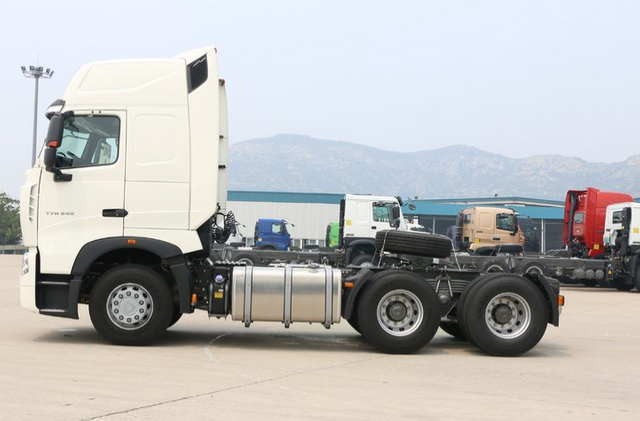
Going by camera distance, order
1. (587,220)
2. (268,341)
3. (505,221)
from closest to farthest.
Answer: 1. (268,341)
2. (587,220)
3. (505,221)

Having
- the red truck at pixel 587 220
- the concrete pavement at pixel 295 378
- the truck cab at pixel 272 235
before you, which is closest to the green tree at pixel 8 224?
the truck cab at pixel 272 235

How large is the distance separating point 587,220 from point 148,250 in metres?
21.2

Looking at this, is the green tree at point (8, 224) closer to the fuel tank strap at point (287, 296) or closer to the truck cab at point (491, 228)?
the truck cab at point (491, 228)

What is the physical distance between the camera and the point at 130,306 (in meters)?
10.4

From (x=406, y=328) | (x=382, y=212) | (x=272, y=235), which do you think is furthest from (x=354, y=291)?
(x=272, y=235)

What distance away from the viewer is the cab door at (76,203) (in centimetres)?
1031

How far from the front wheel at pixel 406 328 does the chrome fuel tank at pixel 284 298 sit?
15.6 inches

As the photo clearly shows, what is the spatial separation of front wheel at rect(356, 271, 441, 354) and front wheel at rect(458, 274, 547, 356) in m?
0.48

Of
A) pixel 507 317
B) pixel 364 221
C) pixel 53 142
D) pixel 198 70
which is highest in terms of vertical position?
pixel 198 70

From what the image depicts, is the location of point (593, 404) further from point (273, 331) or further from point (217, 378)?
point (273, 331)

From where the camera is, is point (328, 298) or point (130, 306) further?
point (328, 298)

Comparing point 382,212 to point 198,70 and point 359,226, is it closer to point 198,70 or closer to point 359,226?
point 359,226

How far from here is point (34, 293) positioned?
33.5ft

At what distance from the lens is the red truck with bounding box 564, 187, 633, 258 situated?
28094mm
